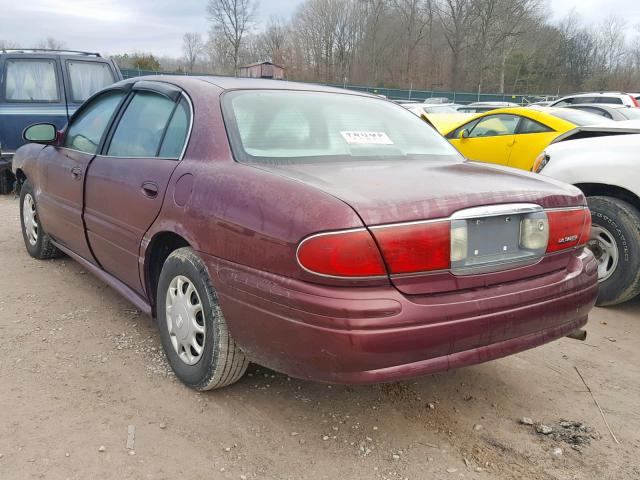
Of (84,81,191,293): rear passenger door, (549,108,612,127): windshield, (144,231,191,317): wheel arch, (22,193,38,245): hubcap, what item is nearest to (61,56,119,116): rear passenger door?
(22,193,38,245): hubcap

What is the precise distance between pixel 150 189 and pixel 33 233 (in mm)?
2607

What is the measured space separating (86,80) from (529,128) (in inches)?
246

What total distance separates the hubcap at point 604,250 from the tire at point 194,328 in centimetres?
293

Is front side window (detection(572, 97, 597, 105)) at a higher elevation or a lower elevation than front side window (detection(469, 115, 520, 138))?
higher

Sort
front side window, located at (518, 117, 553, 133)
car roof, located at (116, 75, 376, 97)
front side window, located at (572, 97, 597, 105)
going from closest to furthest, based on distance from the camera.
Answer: car roof, located at (116, 75, 376, 97)
front side window, located at (518, 117, 553, 133)
front side window, located at (572, 97, 597, 105)

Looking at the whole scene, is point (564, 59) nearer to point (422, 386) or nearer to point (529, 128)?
point (529, 128)

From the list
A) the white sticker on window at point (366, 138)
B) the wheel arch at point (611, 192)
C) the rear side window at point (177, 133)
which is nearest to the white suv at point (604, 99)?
the wheel arch at point (611, 192)

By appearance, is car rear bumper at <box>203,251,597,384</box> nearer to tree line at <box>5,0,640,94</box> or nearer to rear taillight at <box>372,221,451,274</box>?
rear taillight at <box>372,221,451,274</box>

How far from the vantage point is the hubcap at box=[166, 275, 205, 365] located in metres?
2.62

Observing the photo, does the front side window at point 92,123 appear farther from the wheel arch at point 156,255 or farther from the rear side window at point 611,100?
the rear side window at point 611,100

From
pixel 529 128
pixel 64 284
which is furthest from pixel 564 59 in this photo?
pixel 64 284

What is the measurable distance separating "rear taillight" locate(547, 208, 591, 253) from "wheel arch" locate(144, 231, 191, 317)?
66.0 inches

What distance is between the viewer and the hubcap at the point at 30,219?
4.75 meters

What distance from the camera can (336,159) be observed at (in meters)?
2.62
